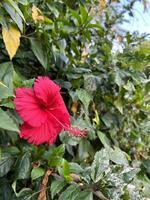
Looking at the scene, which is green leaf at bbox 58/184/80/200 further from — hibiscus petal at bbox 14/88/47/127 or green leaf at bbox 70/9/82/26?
green leaf at bbox 70/9/82/26

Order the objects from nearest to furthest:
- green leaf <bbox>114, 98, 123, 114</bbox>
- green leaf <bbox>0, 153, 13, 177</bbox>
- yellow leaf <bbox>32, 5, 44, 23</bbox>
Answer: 1. green leaf <bbox>0, 153, 13, 177</bbox>
2. yellow leaf <bbox>32, 5, 44, 23</bbox>
3. green leaf <bbox>114, 98, 123, 114</bbox>

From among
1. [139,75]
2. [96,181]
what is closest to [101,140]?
[139,75]

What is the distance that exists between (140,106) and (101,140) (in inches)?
10.9

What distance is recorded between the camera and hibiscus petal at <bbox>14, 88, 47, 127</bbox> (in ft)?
2.44

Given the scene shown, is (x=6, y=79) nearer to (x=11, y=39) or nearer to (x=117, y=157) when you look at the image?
(x=11, y=39)

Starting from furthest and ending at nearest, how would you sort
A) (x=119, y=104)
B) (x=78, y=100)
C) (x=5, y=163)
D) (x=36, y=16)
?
(x=119, y=104)
(x=78, y=100)
(x=36, y=16)
(x=5, y=163)

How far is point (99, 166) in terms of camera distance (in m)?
0.86

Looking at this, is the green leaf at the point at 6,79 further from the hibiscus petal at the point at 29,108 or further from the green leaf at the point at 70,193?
the green leaf at the point at 70,193

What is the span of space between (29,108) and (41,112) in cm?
3

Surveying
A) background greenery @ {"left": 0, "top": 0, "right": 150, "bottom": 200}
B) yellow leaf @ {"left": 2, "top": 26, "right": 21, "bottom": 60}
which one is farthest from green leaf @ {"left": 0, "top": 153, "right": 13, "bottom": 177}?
yellow leaf @ {"left": 2, "top": 26, "right": 21, "bottom": 60}

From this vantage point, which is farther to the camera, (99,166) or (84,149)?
(84,149)

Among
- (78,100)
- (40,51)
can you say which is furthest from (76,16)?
(78,100)

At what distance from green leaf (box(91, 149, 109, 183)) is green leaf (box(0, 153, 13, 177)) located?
194 millimetres

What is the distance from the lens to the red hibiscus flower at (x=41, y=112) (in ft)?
2.46
